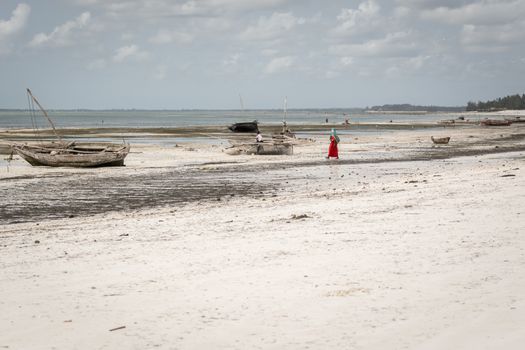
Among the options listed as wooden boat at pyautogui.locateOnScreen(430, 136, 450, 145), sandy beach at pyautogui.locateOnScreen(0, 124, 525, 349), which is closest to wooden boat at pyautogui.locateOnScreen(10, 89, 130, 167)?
sandy beach at pyautogui.locateOnScreen(0, 124, 525, 349)

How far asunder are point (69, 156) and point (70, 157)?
0.24 ft

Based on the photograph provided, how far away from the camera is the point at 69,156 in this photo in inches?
1066

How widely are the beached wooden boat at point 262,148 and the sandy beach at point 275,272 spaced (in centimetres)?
1888

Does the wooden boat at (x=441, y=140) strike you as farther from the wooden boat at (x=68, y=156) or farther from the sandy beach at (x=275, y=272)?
the sandy beach at (x=275, y=272)

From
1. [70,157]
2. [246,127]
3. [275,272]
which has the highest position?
[246,127]

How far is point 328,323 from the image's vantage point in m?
5.47

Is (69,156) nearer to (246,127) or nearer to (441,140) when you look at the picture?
(441,140)

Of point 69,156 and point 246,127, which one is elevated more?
point 246,127

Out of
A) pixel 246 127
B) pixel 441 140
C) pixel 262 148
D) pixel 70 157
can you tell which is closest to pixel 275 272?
pixel 70 157

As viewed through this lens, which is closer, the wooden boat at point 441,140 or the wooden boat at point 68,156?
the wooden boat at point 68,156

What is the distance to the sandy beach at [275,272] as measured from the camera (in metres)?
5.30

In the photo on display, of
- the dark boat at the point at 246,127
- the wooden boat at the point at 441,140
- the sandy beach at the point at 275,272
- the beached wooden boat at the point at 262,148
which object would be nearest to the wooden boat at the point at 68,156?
the beached wooden boat at the point at 262,148

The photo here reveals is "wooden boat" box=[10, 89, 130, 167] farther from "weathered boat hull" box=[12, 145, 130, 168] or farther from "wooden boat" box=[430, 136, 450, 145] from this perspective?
"wooden boat" box=[430, 136, 450, 145]

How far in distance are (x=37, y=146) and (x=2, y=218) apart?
1564cm
